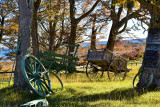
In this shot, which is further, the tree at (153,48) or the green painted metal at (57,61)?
the green painted metal at (57,61)

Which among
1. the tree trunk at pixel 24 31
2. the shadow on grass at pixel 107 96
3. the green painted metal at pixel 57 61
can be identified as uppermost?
the tree trunk at pixel 24 31

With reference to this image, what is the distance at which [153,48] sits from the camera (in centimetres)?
665

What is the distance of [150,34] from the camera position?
22.2ft

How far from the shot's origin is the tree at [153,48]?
659 centimetres

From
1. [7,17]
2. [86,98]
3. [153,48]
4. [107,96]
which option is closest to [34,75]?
[86,98]

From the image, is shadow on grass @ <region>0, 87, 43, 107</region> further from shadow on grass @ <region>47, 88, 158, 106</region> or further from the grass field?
shadow on grass @ <region>47, 88, 158, 106</region>

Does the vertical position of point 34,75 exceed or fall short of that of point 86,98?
it exceeds it

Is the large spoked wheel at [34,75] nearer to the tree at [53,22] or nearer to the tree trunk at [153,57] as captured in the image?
the tree trunk at [153,57]

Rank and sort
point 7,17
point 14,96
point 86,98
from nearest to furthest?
point 14,96, point 86,98, point 7,17

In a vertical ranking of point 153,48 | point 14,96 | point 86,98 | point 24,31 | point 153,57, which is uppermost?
point 24,31

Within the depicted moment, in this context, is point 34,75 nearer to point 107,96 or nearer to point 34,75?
point 34,75

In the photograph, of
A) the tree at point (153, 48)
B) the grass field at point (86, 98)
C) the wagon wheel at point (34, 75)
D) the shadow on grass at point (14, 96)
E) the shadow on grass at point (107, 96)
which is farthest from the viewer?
the tree at point (153, 48)

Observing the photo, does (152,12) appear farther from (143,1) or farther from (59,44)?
(59,44)

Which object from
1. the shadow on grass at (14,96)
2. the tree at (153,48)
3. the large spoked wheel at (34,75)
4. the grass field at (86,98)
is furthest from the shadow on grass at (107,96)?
the tree at (153,48)
